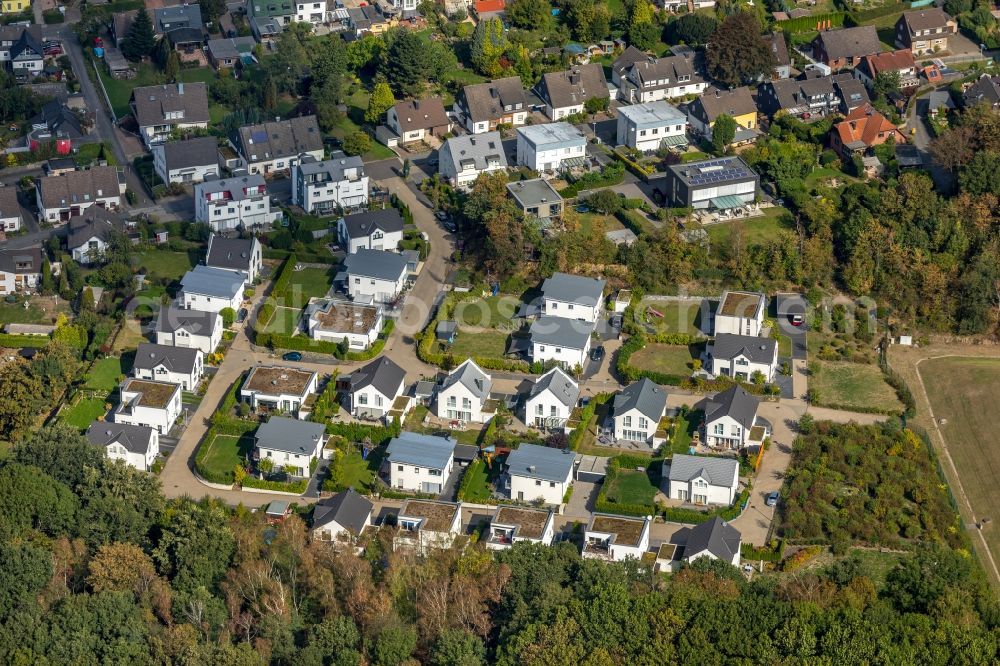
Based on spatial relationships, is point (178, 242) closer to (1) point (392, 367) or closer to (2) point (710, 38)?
(1) point (392, 367)

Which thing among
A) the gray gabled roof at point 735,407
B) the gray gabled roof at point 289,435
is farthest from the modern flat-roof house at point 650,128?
the gray gabled roof at point 289,435

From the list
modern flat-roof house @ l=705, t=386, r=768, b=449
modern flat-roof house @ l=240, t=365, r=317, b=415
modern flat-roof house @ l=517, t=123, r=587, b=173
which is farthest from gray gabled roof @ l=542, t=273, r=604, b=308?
modern flat-roof house @ l=517, t=123, r=587, b=173

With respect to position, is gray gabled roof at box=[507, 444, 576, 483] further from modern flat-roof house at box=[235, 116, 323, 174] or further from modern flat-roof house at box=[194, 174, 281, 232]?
modern flat-roof house at box=[235, 116, 323, 174]

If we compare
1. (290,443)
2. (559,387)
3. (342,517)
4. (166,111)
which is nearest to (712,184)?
(559,387)

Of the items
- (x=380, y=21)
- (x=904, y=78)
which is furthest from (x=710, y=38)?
(x=380, y=21)

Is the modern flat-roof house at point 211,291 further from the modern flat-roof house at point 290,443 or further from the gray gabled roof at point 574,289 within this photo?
the gray gabled roof at point 574,289
